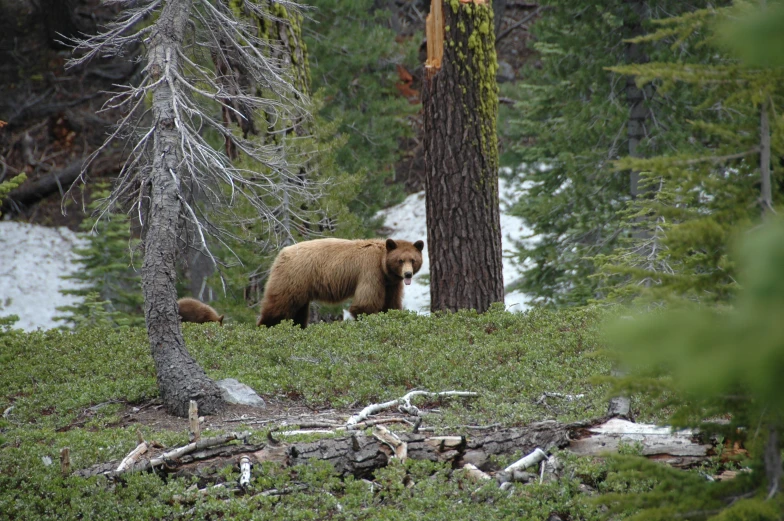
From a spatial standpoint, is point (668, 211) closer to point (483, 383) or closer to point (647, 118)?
point (483, 383)

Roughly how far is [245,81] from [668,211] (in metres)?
11.2

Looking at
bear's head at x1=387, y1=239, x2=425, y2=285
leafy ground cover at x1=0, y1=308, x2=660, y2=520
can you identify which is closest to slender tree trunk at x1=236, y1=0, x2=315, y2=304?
bear's head at x1=387, y1=239, x2=425, y2=285

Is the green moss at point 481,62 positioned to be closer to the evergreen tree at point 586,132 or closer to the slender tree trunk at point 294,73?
the slender tree trunk at point 294,73

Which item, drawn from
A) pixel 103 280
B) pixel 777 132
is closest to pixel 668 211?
pixel 777 132

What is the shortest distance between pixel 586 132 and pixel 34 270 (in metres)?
14.8

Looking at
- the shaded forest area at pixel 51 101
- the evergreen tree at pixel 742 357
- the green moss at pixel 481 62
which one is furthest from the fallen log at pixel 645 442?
the shaded forest area at pixel 51 101

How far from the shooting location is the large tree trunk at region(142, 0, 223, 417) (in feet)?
22.3

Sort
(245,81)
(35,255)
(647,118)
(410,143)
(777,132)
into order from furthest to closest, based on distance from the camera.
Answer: (410,143) < (35,255) < (647,118) < (245,81) < (777,132)

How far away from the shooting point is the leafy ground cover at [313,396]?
4949 mm

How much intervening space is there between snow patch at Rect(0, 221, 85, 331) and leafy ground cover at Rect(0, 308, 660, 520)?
10320 millimetres

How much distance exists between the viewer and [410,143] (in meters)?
25.7

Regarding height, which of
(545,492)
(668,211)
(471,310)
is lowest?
(545,492)

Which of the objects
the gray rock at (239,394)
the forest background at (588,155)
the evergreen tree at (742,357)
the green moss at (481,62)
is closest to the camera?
the evergreen tree at (742,357)

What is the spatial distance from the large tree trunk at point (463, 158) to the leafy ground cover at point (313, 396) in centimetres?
87
